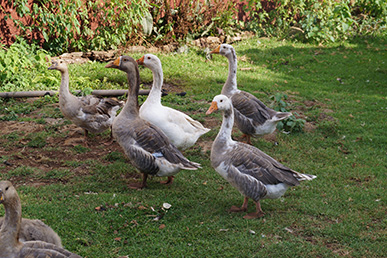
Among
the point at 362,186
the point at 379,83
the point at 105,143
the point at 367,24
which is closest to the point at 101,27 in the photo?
the point at 105,143

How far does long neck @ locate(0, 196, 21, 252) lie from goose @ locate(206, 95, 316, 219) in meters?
2.49

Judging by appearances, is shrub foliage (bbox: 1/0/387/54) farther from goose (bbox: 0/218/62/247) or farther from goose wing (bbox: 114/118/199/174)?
goose (bbox: 0/218/62/247)

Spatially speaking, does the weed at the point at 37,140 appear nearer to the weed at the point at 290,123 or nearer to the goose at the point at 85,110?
the goose at the point at 85,110

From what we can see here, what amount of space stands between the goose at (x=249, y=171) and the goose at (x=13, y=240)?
7.72 ft

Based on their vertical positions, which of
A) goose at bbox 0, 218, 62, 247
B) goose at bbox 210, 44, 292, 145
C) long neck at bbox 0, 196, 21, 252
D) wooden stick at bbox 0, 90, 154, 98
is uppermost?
long neck at bbox 0, 196, 21, 252

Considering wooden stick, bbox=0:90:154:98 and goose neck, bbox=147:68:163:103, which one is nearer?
goose neck, bbox=147:68:163:103

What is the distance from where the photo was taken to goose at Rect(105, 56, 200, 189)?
228 inches

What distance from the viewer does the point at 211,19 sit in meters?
14.8

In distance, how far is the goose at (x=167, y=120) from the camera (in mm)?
6422

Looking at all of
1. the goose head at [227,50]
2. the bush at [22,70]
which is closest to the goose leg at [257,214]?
the goose head at [227,50]

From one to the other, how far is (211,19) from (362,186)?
9.76m

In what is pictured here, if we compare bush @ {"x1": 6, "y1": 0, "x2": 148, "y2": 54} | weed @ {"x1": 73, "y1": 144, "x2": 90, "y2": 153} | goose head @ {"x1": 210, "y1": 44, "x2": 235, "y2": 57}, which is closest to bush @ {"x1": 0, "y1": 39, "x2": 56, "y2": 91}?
bush @ {"x1": 6, "y1": 0, "x2": 148, "y2": 54}

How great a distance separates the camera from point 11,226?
3.68m

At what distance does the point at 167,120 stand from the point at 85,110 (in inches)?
64.1
